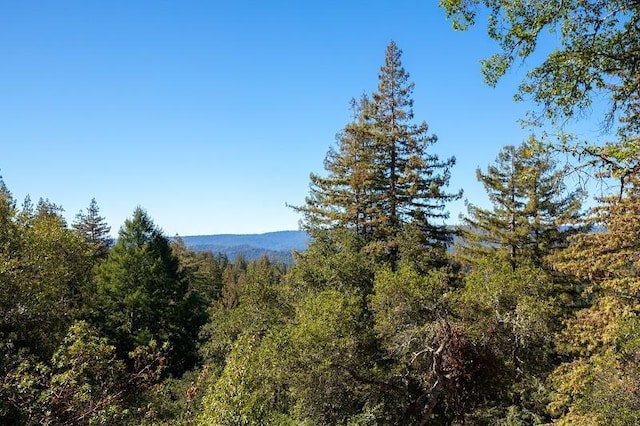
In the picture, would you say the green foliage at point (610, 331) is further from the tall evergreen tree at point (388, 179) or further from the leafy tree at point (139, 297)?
the leafy tree at point (139, 297)

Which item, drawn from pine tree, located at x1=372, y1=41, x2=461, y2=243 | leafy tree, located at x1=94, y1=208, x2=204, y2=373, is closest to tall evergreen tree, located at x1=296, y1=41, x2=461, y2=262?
pine tree, located at x1=372, y1=41, x2=461, y2=243

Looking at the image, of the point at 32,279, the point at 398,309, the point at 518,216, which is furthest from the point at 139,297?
the point at 518,216

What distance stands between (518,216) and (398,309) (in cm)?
1276

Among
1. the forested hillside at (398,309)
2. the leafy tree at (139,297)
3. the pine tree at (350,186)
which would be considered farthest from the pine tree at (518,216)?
the leafy tree at (139,297)

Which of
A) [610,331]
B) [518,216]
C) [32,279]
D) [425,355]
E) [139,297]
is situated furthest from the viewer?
[139,297]

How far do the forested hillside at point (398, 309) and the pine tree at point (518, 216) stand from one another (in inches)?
3.9

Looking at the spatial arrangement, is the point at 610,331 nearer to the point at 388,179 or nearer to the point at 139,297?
the point at 388,179

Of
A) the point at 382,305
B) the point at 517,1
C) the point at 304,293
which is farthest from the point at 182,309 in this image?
the point at 517,1

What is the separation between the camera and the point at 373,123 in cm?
2458

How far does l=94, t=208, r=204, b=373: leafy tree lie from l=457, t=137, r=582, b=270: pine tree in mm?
19727

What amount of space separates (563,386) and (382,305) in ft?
19.4

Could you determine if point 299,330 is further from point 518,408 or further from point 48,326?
point 48,326

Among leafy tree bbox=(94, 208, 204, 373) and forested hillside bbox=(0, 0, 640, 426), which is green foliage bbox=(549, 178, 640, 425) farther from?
leafy tree bbox=(94, 208, 204, 373)

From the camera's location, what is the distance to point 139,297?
92.1ft
